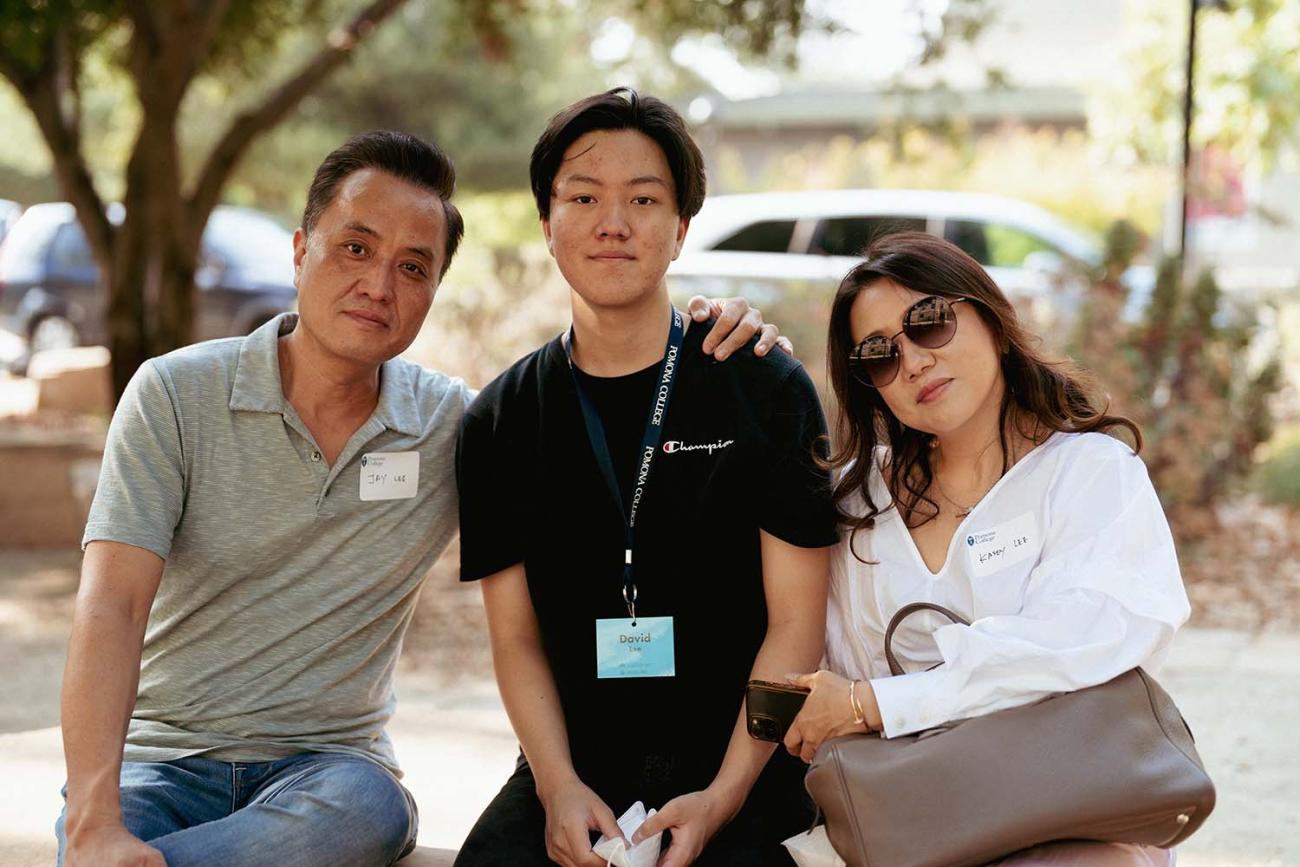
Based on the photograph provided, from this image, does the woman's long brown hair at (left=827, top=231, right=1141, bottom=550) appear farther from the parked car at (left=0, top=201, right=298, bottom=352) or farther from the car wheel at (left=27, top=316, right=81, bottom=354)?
the car wheel at (left=27, top=316, right=81, bottom=354)

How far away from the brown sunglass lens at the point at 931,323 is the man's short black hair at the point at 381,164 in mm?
1176

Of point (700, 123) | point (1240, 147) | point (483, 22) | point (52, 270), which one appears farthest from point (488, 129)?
point (483, 22)

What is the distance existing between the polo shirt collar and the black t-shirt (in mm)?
238

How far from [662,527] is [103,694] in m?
1.20

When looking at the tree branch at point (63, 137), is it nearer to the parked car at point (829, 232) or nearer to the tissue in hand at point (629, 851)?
the parked car at point (829, 232)

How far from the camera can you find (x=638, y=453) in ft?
9.73

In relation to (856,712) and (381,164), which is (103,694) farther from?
(856,712)

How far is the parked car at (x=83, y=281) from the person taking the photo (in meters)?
16.8

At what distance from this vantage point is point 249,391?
3.01 meters

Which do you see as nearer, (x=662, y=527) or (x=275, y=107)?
(x=662, y=527)

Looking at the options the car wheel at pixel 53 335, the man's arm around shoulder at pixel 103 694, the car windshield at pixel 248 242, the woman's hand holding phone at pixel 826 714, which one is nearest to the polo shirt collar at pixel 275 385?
the man's arm around shoulder at pixel 103 694

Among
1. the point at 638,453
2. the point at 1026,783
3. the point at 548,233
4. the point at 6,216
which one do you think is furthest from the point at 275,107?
the point at 6,216

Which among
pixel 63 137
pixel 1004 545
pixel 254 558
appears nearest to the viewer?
pixel 1004 545

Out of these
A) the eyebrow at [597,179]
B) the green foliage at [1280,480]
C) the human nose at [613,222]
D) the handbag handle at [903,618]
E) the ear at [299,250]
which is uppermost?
A: the eyebrow at [597,179]
